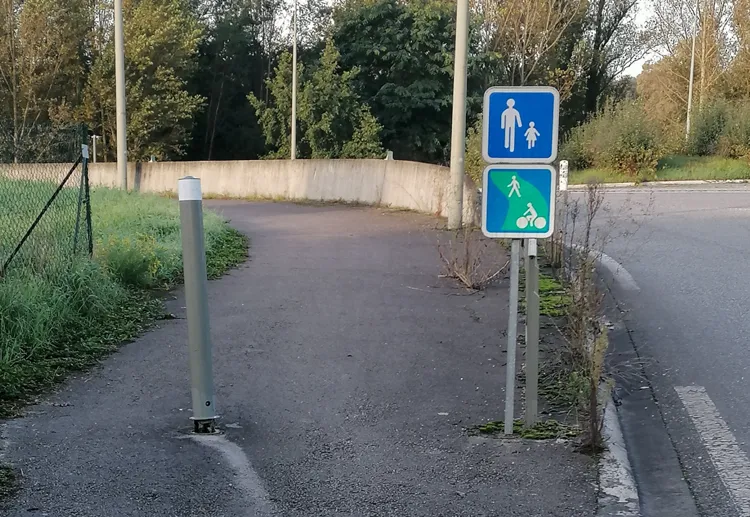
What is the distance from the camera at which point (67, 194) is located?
31.0ft

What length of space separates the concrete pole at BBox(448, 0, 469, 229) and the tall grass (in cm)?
409

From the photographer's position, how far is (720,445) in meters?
4.90

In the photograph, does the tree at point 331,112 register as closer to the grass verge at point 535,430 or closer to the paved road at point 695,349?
the paved road at point 695,349

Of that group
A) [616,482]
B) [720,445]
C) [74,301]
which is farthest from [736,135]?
[616,482]

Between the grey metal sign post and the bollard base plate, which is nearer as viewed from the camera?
the grey metal sign post

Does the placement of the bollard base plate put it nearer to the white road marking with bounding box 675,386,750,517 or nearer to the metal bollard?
the metal bollard

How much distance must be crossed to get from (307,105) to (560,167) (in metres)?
29.9

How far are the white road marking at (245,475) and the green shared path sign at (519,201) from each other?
182 centimetres

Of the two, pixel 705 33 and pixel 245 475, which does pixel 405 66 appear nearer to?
pixel 705 33

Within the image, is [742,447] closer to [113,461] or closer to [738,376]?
[738,376]

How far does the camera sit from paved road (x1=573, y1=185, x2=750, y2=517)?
456 centimetres

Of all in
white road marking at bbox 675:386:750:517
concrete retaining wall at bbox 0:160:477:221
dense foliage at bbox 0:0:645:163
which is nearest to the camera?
white road marking at bbox 675:386:750:517

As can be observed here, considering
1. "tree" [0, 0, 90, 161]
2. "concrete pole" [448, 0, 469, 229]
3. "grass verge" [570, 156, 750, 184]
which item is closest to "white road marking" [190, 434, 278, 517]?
"concrete pole" [448, 0, 469, 229]

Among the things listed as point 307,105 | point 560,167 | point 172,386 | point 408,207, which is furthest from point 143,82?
point 172,386
